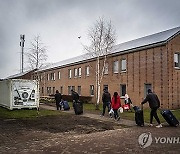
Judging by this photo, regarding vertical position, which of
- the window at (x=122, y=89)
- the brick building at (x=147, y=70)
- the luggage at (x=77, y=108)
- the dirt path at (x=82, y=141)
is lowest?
the dirt path at (x=82, y=141)

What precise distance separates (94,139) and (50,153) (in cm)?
245

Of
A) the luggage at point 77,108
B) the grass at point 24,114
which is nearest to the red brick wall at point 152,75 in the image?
the luggage at point 77,108

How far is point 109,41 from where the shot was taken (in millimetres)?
25969

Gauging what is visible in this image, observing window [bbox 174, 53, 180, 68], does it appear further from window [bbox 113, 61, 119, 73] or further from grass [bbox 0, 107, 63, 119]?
grass [bbox 0, 107, 63, 119]

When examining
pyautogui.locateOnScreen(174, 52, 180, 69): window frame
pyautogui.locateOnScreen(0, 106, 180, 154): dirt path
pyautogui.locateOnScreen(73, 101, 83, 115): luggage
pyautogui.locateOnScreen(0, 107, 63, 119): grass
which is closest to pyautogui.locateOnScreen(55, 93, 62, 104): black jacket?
pyautogui.locateOnScreen(0, 107, 63, 119): grass

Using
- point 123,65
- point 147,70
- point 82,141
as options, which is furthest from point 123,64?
point 82,141

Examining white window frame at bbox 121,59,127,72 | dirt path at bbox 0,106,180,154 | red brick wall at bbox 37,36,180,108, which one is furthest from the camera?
white window frame at bbox 121,59,127,72

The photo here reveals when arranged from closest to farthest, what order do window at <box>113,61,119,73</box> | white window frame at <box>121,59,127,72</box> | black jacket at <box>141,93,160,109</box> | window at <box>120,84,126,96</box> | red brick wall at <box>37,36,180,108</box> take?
black jacket at <box>141,93,160,109</box> < red brick wall at <box>37,36,180,108</box> < white window frame at <box>121,59,127,72</box> < window at <box>120,84,126,96</box> < window at <box>113,61,119,73</box>

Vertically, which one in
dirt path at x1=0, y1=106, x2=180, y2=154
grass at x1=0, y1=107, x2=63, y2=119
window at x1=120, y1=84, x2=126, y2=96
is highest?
window at x1=120, y1=84, x2=126, y2=96

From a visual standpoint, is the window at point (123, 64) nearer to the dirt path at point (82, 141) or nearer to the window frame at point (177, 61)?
the window frame at point (177, 61)

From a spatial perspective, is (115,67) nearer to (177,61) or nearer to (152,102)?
(177,61)

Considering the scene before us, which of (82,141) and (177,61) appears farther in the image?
(177,61)

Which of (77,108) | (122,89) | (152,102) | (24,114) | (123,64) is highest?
(123,64)

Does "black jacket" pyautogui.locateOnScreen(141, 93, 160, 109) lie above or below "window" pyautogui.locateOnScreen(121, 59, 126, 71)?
below
